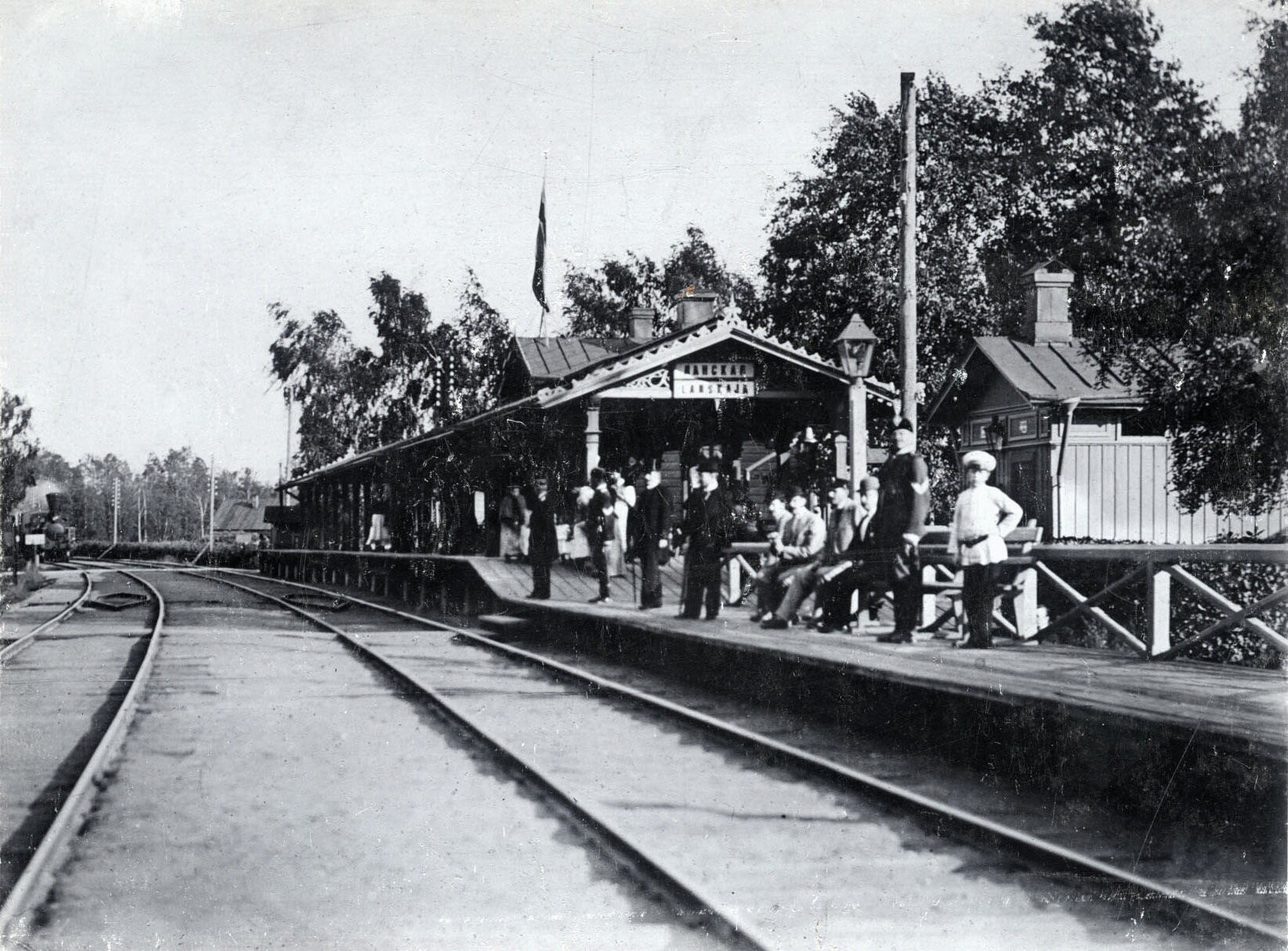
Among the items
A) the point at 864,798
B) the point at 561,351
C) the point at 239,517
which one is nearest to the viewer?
the point at 864,798

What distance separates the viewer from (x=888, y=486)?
9.90m

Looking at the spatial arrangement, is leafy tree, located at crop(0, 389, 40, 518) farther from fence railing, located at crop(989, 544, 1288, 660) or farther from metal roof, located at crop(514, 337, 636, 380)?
metal roof, located at crop(514, 337, 636, 380)

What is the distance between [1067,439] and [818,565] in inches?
409

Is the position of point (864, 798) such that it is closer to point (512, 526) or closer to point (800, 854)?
point (800, 854)

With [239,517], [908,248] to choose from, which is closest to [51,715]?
[908,248]

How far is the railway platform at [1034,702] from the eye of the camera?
18.4 ft

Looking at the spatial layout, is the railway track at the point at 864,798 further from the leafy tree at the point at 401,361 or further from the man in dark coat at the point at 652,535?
the leafy tree at the point at 401,361

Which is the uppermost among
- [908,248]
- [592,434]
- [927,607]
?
[908,248]

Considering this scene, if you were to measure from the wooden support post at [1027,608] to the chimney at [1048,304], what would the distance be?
558 inches

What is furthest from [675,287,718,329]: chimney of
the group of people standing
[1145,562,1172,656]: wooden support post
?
[1145,562,1172,656]: wooden support post

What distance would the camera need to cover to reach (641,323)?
29.6 m

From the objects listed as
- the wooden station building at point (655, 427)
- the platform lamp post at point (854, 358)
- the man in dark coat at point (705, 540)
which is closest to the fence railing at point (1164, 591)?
the man in dark coat at point (705, 540)

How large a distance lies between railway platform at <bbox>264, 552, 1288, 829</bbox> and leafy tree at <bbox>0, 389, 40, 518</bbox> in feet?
17.1

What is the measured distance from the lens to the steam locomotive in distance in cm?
3319
